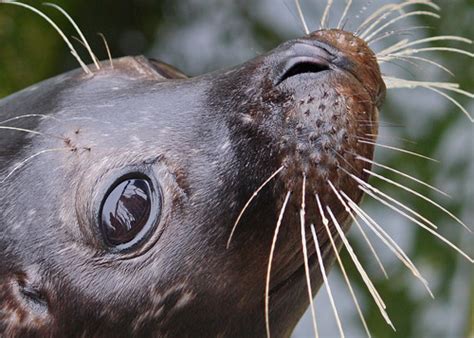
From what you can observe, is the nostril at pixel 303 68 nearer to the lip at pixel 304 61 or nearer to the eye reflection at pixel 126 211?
the lip at pixel 304 61

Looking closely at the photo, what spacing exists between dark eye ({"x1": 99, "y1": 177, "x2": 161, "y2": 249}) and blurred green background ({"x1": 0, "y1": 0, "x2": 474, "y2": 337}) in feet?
15.2

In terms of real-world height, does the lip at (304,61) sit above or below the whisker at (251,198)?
above

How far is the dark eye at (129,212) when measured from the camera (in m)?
2.81

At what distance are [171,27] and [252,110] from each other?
Result: 227 inches

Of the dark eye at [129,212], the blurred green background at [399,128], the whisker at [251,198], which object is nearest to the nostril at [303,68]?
the whisker at [251,198]

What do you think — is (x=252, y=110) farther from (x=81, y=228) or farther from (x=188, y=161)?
(x=81, y=228)

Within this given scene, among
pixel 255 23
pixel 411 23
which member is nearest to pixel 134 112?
pixel 411 23

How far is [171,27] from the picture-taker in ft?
27.9

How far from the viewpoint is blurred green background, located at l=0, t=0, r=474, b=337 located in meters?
7.62

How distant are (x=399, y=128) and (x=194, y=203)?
16.1 ft

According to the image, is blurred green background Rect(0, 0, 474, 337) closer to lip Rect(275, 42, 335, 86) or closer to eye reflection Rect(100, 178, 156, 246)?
lip Rect(275, 42, 335, 86)

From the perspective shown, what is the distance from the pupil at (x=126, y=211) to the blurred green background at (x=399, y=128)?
463 cm

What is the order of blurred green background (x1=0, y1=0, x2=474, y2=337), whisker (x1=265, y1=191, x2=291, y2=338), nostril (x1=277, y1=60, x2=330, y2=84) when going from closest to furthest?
whisker (x1=265, y1=191, x2=291, y2=338)
nostril (x1=277, y1=60, x2=330, y2=84)
blurred green background (x1=0, y1=0, x2=474, y2=337)

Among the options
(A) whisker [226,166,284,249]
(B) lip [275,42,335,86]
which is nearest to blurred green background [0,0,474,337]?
(B) lip [275,42,335,86]
